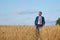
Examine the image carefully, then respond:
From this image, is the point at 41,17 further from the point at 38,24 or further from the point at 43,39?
the point at 43,39

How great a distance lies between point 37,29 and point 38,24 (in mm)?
260

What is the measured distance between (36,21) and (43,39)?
9.05ft

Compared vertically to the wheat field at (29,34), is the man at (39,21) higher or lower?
higher

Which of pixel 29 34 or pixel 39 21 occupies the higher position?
pixel 39 21

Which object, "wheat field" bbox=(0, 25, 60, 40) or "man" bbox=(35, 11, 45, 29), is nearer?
"wheat field" bbox=(0, 25, 60, 40)

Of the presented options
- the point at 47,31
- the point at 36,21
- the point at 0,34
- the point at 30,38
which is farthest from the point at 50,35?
the point at 36,21

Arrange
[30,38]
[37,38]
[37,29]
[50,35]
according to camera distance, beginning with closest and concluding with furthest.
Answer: [50,35] < [30,38] < [37,38] < [37,29]

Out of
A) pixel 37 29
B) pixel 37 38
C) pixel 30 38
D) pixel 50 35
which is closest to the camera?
pixel 50 35

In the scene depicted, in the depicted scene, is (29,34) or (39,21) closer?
(29,34)

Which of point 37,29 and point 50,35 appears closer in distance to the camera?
point 50,35

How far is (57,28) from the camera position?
1105cm

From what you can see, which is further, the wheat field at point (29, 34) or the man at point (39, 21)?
the man at point (39, 21)

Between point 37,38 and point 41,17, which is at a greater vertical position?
point 41,17

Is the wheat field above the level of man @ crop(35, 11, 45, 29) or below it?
below
